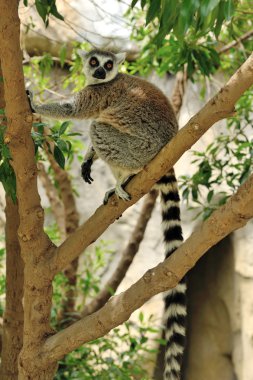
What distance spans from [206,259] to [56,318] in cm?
179

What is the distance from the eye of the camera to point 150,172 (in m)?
→ 2.66

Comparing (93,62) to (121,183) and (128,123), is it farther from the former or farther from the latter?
(121,183)

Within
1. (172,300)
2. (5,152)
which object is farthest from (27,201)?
(172,300)

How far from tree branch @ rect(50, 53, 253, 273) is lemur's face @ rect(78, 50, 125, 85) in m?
1.13

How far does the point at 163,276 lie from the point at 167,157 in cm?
54

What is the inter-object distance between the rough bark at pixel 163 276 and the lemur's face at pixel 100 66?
1595 millimetres

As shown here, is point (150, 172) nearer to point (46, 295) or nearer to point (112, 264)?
point (46, 295)

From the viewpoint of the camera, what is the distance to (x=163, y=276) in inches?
100

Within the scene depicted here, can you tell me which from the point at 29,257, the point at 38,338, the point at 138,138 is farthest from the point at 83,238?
the point at 138,138

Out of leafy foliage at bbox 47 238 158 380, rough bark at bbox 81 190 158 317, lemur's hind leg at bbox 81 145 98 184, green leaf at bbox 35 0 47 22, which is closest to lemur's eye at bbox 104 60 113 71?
lemur's hind leg at bbox 81 145 98 184

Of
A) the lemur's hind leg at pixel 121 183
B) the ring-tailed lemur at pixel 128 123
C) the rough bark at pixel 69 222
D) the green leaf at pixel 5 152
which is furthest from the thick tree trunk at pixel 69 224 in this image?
the green leaf at pixel 5 152

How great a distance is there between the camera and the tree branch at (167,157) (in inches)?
89.7

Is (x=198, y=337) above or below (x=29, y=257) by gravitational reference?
above

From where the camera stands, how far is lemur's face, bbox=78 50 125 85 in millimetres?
3734
